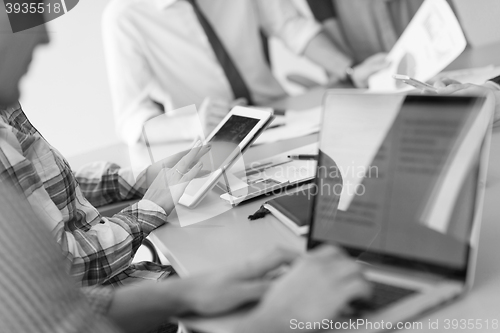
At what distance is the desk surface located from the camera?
0.49 metres

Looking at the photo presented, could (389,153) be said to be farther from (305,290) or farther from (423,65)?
(423,65)

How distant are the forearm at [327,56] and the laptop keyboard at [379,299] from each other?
1.37 metres

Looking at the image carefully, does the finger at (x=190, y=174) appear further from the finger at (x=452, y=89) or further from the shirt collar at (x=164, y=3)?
the shirt collar at (x=164, y=3)

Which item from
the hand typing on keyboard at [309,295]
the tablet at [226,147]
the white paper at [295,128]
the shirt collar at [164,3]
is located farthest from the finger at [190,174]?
the shirt collar at [164,3]

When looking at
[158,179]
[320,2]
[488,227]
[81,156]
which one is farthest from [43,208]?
[320,2]

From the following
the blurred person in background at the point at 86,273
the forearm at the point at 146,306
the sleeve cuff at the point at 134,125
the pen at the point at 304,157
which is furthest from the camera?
the sleeve cuff at the point at 134,125

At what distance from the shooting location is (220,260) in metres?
0.68

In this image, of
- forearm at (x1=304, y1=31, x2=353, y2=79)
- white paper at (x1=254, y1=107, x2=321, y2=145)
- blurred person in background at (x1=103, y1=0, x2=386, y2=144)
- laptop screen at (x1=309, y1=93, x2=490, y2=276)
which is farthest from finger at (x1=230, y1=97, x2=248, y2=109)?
laptop screen at (x1=309, y1=93, x2=490, y2=276)

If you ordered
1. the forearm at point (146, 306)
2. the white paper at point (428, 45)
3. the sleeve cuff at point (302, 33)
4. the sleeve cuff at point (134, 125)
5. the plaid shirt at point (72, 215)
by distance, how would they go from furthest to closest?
the sleeve cuff at point (302, 33), the sleeve cuff at point (134, 125), the white paper at point (428, 45), the plaid shirt at point (72, 215), the forearm at point (146, 306)

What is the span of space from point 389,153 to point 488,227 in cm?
23

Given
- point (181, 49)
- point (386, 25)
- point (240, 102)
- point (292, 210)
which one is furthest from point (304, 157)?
point (386, 25)

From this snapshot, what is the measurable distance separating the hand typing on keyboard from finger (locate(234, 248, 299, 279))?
3cm

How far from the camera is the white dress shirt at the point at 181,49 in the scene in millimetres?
1577

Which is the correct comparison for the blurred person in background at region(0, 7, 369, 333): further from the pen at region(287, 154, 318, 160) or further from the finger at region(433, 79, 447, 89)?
the finger at region(433, 79, 447, 89)
